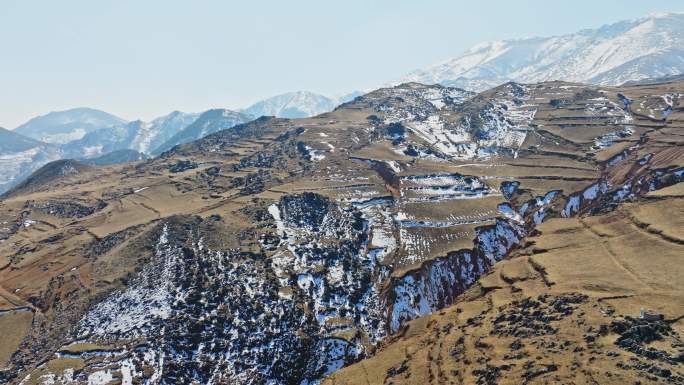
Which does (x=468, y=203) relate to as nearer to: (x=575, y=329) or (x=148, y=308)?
(x=575, y=329)

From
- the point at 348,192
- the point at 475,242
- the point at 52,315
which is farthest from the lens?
the point at 348,192

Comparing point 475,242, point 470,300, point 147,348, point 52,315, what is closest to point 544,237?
point 475,242

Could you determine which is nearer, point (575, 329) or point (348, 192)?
point (575, 329)

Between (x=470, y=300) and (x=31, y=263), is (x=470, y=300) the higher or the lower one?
the lower one

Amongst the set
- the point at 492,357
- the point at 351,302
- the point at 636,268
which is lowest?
the point at 351,302

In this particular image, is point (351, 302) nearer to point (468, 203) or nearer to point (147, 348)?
point (147, 348)

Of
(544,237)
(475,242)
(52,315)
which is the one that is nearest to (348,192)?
(475,242)

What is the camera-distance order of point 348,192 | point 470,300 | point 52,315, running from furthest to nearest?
point 348,192 → point 52,315 → point 470,300
